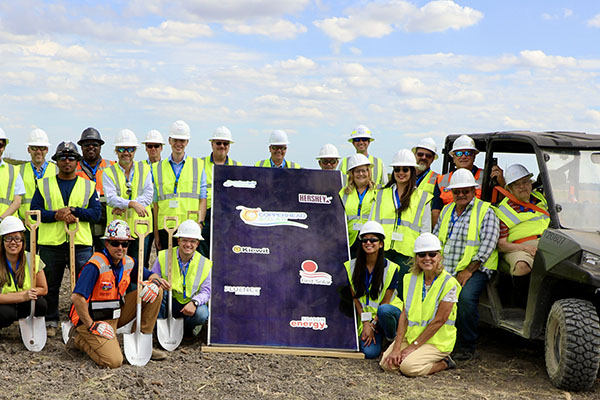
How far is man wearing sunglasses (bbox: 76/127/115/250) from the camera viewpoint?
28.2ft

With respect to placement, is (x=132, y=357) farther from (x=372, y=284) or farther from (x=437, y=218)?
(x=437, y=218)

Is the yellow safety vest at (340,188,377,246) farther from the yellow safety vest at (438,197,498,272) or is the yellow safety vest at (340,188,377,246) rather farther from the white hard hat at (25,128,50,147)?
the white hard hat at (25,128,50,147)

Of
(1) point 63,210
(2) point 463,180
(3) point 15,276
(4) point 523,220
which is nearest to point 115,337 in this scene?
(3) point 15,276

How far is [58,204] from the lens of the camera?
25.3ft

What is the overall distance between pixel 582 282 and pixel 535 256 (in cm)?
66

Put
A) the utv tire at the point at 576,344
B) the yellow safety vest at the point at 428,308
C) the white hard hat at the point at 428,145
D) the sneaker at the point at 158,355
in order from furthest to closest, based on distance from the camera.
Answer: the white hard hat at the point at 428,145 → the sneaker at the point at 158,355 → the yellow safety vest at the point at 428,308 → the utv tire at the point at 576,344

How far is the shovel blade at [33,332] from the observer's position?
286 inches

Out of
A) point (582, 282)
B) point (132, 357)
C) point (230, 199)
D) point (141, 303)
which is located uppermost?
point (230, 199)

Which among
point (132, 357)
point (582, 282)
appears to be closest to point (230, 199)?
point (132, 357)

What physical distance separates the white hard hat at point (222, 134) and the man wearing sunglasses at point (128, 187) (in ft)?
3.20

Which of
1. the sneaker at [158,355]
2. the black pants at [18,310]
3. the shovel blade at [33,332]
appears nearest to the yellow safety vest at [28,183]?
the black pants at [18,310]

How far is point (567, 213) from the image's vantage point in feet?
21.6

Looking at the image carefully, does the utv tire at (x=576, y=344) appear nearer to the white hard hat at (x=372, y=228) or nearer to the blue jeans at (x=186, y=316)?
the white hard hat at (x=372, y=228)

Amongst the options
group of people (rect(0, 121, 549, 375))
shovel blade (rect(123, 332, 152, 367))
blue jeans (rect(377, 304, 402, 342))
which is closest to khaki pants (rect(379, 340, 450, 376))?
group of people (rect(0, 121, 549, 375))
